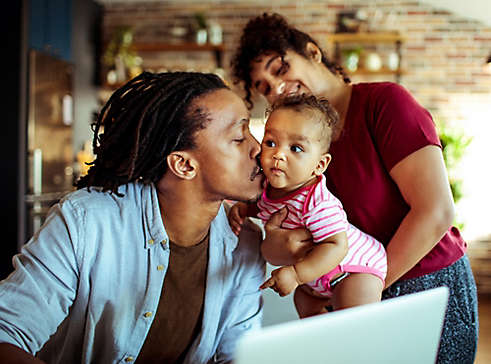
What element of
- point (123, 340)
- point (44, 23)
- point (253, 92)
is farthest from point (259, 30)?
point (44, 23)

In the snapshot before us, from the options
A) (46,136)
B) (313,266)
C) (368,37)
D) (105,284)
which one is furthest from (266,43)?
(368,37)

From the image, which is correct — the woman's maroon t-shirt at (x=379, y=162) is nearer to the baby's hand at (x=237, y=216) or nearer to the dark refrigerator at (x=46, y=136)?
the baby's hand at (x=237, y=216)

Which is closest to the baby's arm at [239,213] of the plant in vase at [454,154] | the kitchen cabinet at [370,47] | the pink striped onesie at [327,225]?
the pink striped onesie at [327,225]

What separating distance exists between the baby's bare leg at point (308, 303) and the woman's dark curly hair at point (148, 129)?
55cm

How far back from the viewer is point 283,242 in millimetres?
1267

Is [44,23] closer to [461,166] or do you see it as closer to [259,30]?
[259,30]

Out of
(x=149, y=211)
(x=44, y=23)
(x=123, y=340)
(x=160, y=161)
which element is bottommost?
(x=123, y=340)

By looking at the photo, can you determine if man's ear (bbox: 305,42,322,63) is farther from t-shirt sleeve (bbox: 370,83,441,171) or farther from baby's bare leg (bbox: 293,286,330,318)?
baby's bare leg (bbox: 293,286,330,318)

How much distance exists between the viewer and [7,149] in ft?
14.0

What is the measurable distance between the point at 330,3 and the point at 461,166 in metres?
2.29

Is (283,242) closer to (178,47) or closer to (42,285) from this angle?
(42,285)

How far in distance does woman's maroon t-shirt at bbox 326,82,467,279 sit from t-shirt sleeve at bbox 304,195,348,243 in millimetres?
191

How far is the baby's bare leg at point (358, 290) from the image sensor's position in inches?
49.6

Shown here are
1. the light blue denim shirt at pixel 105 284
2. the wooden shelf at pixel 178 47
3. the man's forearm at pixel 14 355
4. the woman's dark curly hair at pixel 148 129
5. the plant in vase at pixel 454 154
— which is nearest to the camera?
the man's forearm at pixel 14 355
